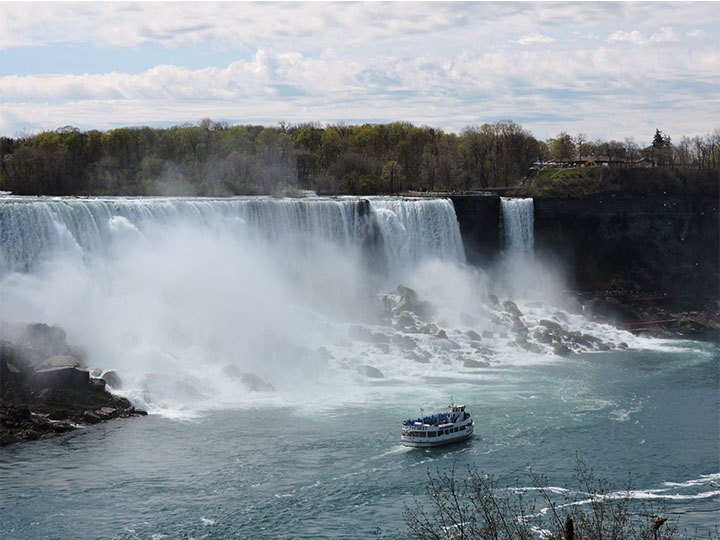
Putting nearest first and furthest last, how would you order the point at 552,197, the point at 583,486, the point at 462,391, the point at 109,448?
the point at 583,486 → the point at 109,448 → the point at 462,391 → the point at 552,197

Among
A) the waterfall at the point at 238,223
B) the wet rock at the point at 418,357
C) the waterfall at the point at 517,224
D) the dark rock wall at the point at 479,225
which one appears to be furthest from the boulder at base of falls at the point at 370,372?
the waterfall at the point at 517,224

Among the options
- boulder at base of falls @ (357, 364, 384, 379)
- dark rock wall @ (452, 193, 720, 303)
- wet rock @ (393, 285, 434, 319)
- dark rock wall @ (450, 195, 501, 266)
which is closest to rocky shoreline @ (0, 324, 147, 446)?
boulder at base of falls @ (357, 364, 384, 379)

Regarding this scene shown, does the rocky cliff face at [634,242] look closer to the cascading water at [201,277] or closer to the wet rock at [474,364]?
the cascading water at [201,277]

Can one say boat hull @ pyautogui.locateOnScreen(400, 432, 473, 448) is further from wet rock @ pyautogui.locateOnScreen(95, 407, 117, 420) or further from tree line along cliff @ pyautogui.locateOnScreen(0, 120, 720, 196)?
tree line along cliff @ pyautogui.locateOnScreen(0, 120, 720, 196)

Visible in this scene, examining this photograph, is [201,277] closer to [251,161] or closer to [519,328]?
[519,328]

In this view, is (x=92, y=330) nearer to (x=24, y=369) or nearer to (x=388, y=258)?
(x=24, y=369)

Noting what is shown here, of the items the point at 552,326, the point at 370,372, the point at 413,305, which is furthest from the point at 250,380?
the point at 552,326

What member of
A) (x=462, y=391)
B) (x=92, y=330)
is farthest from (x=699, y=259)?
(x=92, y=330)
